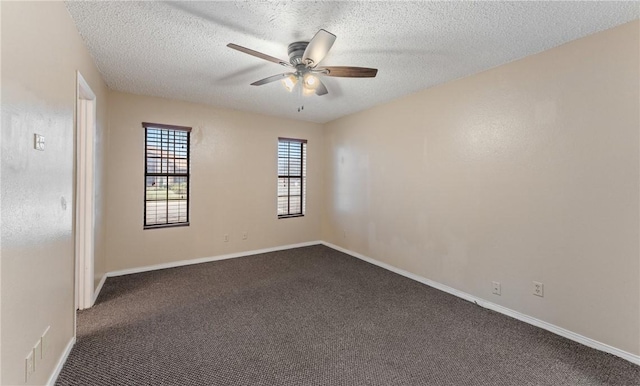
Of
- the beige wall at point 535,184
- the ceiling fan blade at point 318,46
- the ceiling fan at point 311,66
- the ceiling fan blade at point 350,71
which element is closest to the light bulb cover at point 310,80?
the ceiling fan at point 311,66

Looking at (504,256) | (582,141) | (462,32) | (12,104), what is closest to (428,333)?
(504,256)

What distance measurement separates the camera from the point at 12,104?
1.25m

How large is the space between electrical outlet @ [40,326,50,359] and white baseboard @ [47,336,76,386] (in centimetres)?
20

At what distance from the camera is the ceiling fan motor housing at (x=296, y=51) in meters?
2.36

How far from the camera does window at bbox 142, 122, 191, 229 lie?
13.3 feet

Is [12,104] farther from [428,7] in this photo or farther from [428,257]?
[428,257]

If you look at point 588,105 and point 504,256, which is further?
point 504,256

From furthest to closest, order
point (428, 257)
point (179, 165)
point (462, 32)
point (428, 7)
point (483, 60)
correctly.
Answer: point (179, 165) < point (428, 257) < point (483, 60) < point (462, 32) < point (428, 7)

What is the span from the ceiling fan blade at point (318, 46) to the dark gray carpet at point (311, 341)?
7.55ft

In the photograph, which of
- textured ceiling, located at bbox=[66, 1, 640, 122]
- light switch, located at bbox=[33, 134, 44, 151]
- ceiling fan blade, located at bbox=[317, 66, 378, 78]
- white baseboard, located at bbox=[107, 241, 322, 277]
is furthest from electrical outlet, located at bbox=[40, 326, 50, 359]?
ceiling fan blade, located at bbox=[317, 66, 378, 78]

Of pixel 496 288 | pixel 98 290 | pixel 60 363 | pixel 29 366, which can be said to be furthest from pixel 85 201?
pixel 496 288

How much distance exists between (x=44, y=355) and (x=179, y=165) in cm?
302

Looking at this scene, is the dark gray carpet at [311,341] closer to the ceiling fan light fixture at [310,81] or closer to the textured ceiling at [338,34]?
the ceiling fan light fixture at [310,81]

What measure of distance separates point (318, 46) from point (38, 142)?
180 cm
